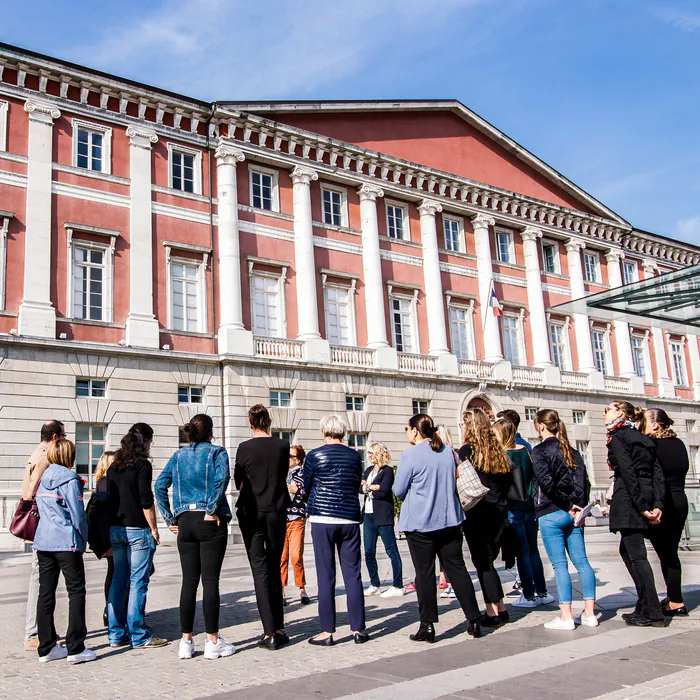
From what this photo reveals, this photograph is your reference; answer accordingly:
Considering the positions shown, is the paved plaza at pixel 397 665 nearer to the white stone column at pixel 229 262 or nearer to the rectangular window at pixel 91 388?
the rectangular window at pixel 91 388

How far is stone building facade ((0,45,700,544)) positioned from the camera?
21.5m

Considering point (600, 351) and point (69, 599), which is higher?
point (600, 351)

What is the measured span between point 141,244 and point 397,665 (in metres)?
19.4

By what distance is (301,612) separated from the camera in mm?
8633

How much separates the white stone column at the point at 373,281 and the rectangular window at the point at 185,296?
644cm

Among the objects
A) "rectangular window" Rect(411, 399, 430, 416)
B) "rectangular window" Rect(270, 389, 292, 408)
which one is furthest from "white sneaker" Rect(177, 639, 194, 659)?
"rectangular window" Rect(411, 399, 430, 416)

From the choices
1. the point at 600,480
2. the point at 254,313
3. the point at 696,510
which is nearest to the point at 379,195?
the point at 254,313

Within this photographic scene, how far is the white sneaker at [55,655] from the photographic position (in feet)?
21.4

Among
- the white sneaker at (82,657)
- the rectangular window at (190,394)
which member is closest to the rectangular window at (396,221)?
the rectangular window at (190,394)

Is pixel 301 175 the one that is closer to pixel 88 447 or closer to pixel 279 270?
pixel 279 270

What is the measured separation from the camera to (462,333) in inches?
1206

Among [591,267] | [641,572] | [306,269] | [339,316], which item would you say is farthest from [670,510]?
[591,267]

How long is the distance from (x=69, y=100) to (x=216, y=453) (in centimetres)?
1928

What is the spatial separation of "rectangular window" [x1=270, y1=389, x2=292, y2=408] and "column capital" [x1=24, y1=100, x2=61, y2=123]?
33.9ft
